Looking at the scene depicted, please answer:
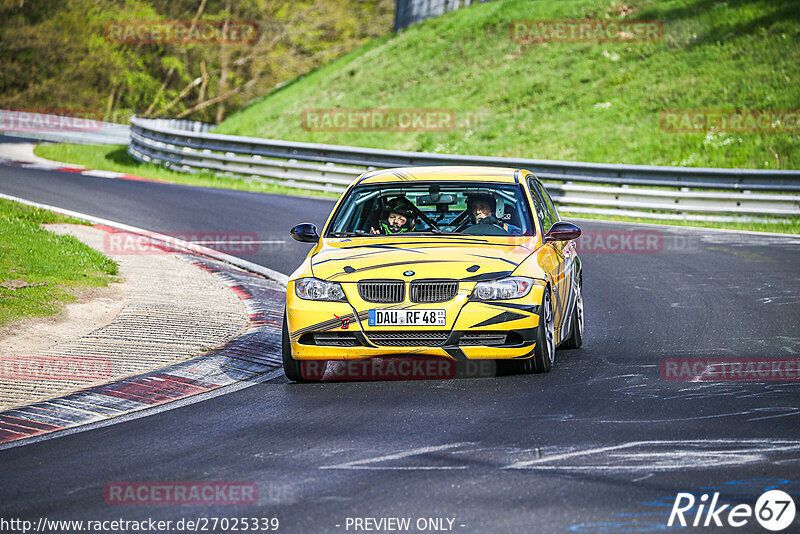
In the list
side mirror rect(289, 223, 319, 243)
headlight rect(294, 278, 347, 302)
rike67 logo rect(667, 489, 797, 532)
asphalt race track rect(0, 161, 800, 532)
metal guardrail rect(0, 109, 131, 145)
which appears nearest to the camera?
rike67 logo rect(667, 489, 797, 532)

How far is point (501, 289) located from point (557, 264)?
1120 mm

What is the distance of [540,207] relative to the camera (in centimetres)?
977

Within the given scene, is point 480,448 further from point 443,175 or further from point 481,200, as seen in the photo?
point 443,175

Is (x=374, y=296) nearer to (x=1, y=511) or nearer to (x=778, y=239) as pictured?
(x=1, y=511)

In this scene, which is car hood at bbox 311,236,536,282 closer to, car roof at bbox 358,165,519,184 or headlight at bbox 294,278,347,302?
headlight at bbox 294,278,347,302

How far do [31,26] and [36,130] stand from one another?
682 inches

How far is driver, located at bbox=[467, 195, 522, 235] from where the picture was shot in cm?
929

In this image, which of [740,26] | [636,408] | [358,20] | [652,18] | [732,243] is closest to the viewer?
[636,408]

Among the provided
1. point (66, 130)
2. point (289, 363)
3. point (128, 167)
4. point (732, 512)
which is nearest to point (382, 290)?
point (289, 363)

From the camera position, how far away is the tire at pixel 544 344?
26.6 ft

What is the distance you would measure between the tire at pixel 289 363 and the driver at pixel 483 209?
2.03m

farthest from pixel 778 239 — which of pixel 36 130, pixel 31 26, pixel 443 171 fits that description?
pixel 31 26

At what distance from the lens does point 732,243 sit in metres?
17.6

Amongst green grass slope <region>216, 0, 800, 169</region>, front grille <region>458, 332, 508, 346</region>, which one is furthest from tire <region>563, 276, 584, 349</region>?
green grass slope <region>216, 0, 800, 169</region>
